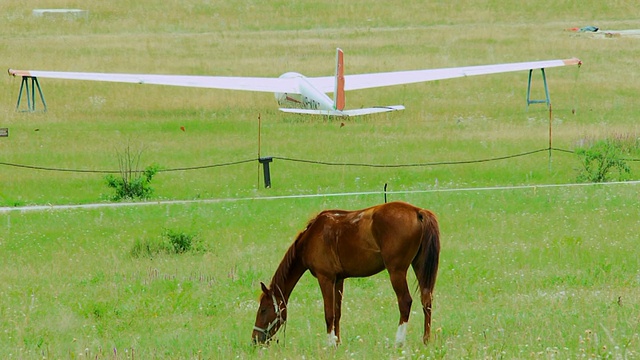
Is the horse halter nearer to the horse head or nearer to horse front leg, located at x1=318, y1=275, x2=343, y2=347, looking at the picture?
the horse head

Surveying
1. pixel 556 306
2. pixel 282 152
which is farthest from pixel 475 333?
pixel 282 152

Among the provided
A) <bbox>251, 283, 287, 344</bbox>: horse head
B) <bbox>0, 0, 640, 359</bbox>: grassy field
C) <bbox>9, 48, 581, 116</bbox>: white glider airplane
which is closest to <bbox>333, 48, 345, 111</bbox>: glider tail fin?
<bbox>9, 48, 581, 116</bbox>: white glider airplane

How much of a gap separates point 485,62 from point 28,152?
28964mm

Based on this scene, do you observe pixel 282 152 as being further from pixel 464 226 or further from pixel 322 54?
pixel 322 54

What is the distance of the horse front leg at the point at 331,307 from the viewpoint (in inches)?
380

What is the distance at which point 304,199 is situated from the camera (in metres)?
21.8

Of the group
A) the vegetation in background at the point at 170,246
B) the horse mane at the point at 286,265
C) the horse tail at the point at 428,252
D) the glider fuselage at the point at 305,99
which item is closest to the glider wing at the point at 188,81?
the glider fuselage at the point at 305,99

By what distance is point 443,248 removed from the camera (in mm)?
16016

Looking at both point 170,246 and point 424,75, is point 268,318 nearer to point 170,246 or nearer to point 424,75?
point 170,246

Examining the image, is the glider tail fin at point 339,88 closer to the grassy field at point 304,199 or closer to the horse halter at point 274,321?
the grassy field at point 304,199

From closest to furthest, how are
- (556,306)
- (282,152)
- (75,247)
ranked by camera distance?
1. (556,306)
2. (75,247)
3. (282,152)

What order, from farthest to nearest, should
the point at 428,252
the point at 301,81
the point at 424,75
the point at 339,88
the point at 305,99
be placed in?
the point at 424,75 → the point at 301,81 → the point at 305,99 → the point at 339,88 → the point at 428,252

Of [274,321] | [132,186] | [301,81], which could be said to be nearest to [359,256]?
[274,321]

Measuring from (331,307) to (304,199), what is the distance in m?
12.1
